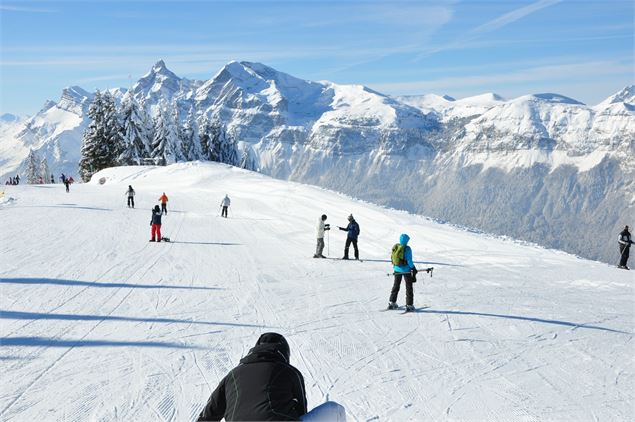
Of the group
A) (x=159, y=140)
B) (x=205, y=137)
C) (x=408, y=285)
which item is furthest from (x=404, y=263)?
(x=205, y=137)

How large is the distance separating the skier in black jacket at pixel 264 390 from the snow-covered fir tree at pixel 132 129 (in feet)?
199

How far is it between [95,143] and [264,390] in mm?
64965

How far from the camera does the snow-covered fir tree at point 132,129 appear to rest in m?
61.0

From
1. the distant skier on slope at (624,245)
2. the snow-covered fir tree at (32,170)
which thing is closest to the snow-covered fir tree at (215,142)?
the snow-covered fir tree at (32,170)

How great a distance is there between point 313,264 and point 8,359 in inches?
421

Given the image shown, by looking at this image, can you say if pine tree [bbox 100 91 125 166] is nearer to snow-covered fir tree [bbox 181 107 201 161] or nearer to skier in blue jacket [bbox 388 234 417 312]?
snow-covered fir tree [bbox 181 107 201 161]

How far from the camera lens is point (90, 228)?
22531 millimetres

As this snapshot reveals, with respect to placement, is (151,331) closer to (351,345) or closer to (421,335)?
(351,345)

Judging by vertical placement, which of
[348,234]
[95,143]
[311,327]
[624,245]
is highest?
[95,143]

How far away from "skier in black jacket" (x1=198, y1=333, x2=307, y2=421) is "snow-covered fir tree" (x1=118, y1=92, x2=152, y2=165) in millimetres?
60558

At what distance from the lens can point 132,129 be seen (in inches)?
2424

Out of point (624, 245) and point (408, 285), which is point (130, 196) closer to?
point (408, 285)

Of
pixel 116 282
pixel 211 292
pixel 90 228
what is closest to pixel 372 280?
pixel 211 292

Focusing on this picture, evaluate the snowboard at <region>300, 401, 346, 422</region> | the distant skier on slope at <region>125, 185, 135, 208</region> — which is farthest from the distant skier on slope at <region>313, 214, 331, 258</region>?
the distant skier on slope at <region>125, 185, 135, 208</region>
